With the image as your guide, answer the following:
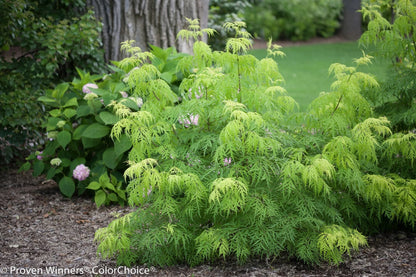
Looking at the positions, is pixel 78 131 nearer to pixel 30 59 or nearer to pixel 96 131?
pixel 96 131

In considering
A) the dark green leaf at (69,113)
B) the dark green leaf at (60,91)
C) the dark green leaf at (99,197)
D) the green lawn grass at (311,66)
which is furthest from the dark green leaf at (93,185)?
the green lawn grass at (311,66)

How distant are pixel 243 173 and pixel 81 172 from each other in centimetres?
190

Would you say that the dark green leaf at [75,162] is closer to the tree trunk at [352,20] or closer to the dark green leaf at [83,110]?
the dark green leaf at [83,110]

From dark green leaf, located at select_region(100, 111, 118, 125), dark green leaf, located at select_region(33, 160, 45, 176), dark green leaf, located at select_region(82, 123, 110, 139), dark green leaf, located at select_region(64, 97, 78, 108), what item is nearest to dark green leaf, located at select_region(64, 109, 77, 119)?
dark green leaf, located at select_region(64, 97, 78, 108)

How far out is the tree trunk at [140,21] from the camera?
5195 millimetres

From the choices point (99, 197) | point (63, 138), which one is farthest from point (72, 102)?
point (99, 197)

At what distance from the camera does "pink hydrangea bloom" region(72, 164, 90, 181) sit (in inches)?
159

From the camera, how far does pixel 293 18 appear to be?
1639cm

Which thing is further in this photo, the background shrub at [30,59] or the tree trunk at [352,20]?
the tree trunk at [352,20]

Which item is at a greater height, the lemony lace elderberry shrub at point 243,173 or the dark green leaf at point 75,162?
the lemony lace elderberry shrub at point 243,173

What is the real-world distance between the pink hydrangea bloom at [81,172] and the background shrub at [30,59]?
1000 millimetres

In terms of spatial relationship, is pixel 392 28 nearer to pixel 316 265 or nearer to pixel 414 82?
pixel 414 82

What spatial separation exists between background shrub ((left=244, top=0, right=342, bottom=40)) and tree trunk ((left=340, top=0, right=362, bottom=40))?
0.52 metres

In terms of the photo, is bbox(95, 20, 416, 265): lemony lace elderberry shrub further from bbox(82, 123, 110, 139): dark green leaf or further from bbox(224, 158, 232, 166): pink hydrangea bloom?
bbox(82, 123, 110, 139): dark green leaf
